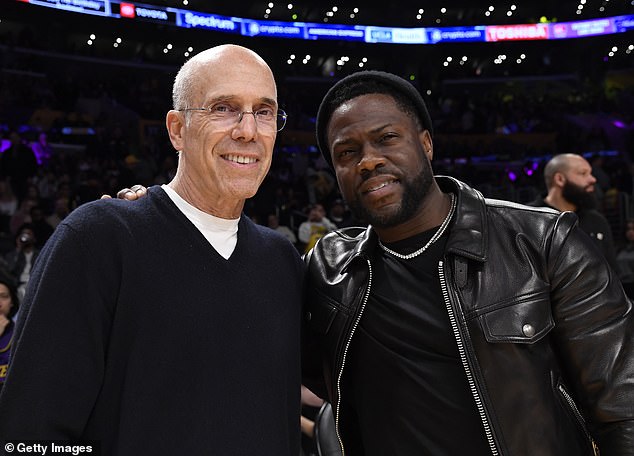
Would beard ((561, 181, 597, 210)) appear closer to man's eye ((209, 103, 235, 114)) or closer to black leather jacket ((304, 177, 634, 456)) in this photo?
black leather jacket ((304, 177, 634, 456))

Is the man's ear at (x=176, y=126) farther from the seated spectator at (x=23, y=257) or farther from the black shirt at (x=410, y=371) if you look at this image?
the seated spectator at (x=23, y=257)

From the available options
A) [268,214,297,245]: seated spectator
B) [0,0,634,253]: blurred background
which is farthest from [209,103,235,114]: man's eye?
[268,214,297,245]: seated spectator

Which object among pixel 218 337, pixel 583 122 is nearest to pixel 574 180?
pixel 218 337

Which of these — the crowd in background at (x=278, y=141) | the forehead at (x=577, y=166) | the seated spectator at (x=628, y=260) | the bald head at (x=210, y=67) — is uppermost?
the crowd in background at (x=278, y=141)

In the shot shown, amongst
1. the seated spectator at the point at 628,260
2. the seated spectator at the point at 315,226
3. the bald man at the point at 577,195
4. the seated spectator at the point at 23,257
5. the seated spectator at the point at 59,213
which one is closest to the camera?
the bald man at the point at 577,195

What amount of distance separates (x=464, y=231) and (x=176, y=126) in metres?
0.88

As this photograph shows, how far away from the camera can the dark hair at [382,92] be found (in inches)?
84.6

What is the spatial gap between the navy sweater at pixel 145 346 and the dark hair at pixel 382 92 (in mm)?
653

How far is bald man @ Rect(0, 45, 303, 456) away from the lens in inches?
62.2

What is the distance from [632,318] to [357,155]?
35.6 inches

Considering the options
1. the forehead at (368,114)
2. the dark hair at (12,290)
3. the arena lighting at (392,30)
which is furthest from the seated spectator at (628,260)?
the arena lighting at (392,30)

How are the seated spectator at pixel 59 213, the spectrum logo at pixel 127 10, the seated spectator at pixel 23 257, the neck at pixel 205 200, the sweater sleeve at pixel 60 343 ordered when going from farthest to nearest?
the spectrum logo at pixel 127 10, the seated spectator at pixel 59 213, the seated spectator at pixel 23 257, the neck at pixel 205 200, the sweater sleeve at pixel 60 343

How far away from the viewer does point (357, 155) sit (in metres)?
2.13

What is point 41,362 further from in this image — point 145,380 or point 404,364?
point 404,364
